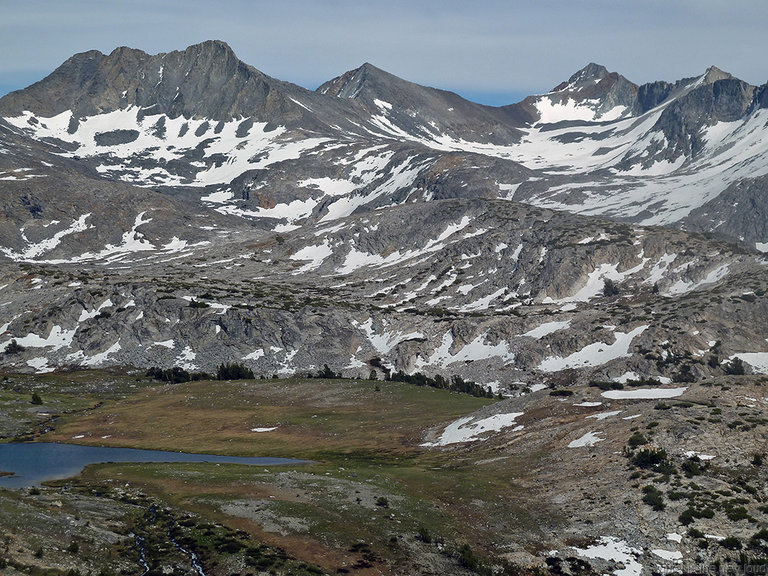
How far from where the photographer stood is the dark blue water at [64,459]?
2995 inches

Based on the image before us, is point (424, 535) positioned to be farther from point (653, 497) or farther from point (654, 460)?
point (654, 460)

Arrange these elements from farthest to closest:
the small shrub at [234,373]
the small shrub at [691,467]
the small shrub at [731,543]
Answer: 1. the small shrub at [234,373]
2. the small shrub at [691,467]
3. the small shrub at [731,543]

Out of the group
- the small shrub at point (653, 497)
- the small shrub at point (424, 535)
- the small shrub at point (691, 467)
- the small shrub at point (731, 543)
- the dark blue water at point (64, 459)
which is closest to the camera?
the small shrub at point (731, 543)

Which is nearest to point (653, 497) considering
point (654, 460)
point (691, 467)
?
point (691, 467)

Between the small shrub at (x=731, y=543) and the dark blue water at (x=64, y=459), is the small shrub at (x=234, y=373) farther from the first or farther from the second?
the small shrub at (x=731, y=543)

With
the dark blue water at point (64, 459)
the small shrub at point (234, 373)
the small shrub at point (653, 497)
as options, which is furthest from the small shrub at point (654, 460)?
the small shrub at point (234, 373)

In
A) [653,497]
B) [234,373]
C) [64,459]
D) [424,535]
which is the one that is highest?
[653,497]

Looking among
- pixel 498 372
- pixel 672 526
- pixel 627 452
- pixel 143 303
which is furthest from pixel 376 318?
pixel 672 526

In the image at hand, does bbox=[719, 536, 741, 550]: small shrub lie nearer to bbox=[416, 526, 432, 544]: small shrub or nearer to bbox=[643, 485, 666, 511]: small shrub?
bbox=[643, 485, 666, 511]: small shrub

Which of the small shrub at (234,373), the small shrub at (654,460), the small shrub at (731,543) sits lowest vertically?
the small shrub at (234,373)

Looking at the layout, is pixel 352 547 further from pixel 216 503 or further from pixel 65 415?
pixel 65 415

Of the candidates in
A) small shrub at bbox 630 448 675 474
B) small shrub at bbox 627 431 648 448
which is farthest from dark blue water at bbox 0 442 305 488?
small shrub at bbox 630 448 675 474

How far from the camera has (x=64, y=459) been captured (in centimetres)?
8819

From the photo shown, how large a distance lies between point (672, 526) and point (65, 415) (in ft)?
323
